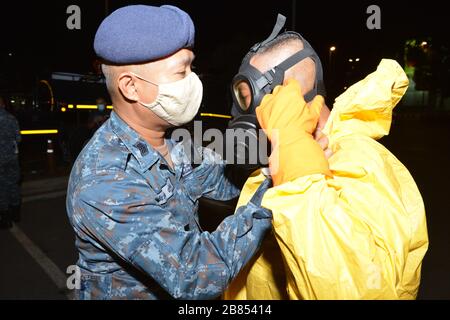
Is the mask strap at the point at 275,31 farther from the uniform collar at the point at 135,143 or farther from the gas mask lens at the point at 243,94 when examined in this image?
the uniform collar at the point at 135,143

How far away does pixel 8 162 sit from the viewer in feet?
16.7

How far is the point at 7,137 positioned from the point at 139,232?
4730 millimetres

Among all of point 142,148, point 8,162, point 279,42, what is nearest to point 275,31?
point 279,42

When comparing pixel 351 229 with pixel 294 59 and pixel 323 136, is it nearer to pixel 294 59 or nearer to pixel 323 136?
pixel 323 136

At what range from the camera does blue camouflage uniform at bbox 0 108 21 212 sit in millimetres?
Answer: 4980

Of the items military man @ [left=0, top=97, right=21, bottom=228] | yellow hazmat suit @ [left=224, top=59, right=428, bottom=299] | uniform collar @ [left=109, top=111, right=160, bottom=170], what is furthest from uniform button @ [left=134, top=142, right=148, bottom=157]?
military man @ [left=0, top=97, right=21, bottom=228]

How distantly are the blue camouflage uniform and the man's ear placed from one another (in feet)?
14.3

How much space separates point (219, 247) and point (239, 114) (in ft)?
1.99

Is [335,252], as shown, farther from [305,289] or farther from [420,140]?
[420,140]

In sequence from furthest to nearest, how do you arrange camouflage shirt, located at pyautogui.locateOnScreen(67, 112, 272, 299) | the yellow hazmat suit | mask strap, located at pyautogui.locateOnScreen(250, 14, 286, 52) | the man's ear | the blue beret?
mask strap, located at pyautogui.locateOnScreen(250, 14, 286, 52) < the man's ear < the blue beret < camouflage shirt, located at pyautogui.locateOnScreen(67, 112, 272, 299) < the yellow hazmat suit

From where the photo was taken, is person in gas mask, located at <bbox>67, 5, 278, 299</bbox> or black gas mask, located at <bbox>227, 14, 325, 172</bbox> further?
black gas mask, located at <bbox>227, 14, 325, 172</bbox>

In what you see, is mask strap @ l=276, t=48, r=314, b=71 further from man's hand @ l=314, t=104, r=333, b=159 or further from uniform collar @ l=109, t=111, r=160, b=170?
uniform collar @ l=109, t=111, r=160, b=170

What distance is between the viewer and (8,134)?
16.4ft
